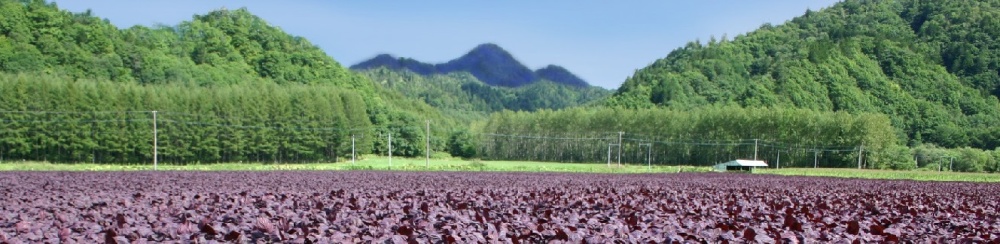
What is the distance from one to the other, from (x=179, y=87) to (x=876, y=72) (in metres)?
100

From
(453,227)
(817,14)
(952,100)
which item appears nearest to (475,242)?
(453,227)

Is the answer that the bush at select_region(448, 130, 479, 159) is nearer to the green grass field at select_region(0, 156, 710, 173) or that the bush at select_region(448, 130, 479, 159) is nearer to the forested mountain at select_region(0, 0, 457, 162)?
the forested mountain at select_region(0, 0, 457, 162)

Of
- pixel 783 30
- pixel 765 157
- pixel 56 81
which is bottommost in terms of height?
pixel 765 157

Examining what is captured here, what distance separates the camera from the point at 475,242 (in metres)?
6.25

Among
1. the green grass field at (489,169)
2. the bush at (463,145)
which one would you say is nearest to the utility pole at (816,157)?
the green grass field at (489,169)

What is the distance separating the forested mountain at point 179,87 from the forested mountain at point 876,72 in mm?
46694

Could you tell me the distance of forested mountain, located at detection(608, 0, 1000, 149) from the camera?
110125 mm

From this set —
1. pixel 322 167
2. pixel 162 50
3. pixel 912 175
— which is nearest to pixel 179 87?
pixel 162 50

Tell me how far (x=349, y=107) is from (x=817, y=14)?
10838 centimetres

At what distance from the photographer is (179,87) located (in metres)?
82.6

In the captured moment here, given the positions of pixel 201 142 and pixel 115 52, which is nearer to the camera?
pixel 201 142

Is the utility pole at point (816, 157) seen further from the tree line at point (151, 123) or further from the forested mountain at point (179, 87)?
the tree line at point (151, 123)

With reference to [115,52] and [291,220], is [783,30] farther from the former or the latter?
[291,220]

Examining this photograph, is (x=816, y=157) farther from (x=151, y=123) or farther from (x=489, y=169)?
(x=151, y=123)
